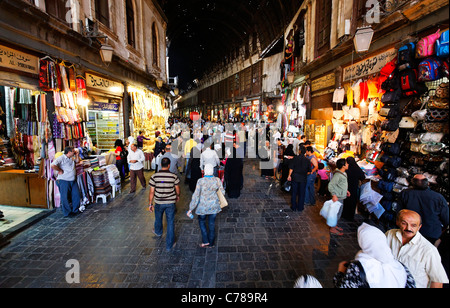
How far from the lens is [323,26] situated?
10203 mm

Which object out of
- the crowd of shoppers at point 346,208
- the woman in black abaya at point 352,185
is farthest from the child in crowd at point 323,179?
the woman in black abaya at point 352,185

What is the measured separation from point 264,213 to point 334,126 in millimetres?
4877

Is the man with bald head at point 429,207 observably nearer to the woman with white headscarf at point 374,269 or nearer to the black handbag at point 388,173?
the black handbag at point 388,173

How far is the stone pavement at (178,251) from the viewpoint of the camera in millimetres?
3525

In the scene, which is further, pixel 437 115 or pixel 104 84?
pixel 104 84

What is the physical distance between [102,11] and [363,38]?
34.9ft

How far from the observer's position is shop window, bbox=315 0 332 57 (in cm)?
962

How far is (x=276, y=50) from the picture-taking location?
1808cm

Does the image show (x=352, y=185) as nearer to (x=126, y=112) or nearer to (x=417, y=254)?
(x=417, y=254)

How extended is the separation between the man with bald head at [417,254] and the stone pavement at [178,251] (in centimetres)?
133

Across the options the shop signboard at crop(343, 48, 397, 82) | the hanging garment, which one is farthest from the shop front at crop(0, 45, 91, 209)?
the shop signboard at crop(343, 48, 397, 82)

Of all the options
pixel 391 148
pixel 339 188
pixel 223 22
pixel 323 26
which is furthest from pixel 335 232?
pixel 223 22

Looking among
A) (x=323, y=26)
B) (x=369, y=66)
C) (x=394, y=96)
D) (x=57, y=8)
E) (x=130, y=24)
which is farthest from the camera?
(x=130, y=24)

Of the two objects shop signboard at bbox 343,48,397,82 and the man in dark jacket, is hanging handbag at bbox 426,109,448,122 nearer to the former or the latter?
shop signboard at bbox 343,48,397,82
